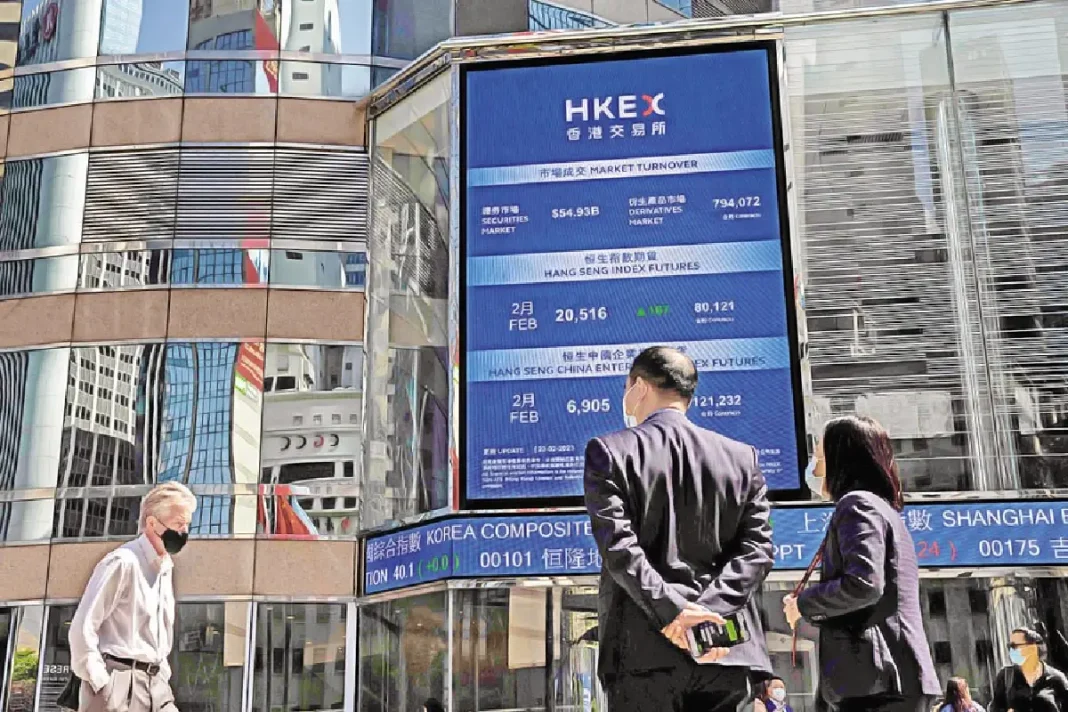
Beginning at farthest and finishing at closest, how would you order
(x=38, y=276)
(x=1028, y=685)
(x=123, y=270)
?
(x=38, y=276)
(x=123, y=270)
(x=1028, y=685)

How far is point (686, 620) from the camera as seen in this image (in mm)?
3654

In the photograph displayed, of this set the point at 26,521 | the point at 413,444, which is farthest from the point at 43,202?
the point at 413,444

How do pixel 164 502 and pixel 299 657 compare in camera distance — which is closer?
pixel 164 502

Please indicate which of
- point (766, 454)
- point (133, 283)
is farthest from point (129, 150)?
point (766, 454)

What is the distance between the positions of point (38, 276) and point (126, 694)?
11.3 metres

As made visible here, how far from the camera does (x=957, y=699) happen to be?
428 inches

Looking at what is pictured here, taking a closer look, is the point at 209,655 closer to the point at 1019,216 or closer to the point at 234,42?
the point at 234,42

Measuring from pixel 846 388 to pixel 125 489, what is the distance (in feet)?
26.2

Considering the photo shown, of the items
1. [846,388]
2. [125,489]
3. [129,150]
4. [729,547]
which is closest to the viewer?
[729,547]

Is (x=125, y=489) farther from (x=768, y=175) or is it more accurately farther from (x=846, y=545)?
(x=846, y=545)

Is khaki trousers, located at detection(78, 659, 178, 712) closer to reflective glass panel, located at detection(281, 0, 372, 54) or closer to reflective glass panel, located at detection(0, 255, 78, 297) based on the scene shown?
reflective glass panel, located at detection(0, 255, 78, 297)

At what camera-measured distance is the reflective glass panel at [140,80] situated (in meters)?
15.5

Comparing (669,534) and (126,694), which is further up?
(669,534)

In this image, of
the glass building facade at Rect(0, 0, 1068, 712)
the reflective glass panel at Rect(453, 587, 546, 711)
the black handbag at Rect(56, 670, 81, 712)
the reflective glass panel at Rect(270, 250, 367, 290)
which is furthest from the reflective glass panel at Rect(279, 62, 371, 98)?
the black handbag at Rect(56, 670, 81, 712)
